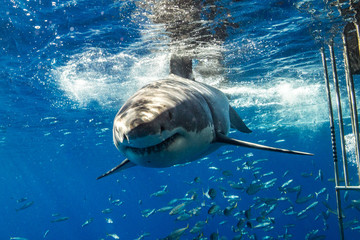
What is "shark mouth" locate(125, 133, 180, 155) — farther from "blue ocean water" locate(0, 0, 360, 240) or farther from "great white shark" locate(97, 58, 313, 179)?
"blue ocean water" locate(0, 0, 360, 240)

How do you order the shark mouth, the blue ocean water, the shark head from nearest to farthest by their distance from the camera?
the shark head → the shark mouth → the blue ocean water

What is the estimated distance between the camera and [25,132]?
26891mm

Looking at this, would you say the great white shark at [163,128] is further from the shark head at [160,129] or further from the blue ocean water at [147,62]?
the blue ocean water at [147,62]

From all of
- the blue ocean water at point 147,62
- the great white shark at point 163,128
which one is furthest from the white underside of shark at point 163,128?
the blue ocean water at point 147,62

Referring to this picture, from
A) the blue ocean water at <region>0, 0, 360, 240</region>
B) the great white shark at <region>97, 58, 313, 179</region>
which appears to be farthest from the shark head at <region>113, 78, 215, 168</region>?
the blue ocean water at <region>0, 0, 360, 240</region>

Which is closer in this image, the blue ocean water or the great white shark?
the great white shark

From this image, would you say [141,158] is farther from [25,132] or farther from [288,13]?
[25,132]

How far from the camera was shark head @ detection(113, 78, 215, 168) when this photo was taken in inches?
90.9

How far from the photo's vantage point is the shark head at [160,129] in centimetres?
231

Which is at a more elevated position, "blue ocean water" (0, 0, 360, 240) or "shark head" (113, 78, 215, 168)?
"blue ocean water" (0, 0, 360, 240)

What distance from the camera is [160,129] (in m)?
2.37

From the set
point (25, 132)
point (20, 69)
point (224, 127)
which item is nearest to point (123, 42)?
point (20, 69)

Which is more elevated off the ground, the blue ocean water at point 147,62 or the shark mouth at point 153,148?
the blue ocean water at point 147,62

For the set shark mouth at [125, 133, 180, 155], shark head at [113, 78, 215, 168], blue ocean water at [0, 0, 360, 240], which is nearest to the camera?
shark head at [113, 78, 215, 168]
